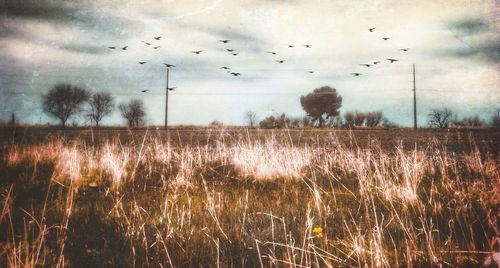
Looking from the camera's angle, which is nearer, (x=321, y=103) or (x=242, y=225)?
(x=242, y=225)

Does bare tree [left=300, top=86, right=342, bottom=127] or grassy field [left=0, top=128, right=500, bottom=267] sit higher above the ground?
bare tree [left=300, top=86, right=342, bottom=127]

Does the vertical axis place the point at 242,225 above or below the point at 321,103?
below

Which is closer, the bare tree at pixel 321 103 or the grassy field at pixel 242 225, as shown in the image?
the grassy field at pixel 242 225

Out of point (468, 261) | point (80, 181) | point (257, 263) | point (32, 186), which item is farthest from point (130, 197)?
point (468, 261)

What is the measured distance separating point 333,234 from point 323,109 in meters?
78.3

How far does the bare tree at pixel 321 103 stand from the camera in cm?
7794

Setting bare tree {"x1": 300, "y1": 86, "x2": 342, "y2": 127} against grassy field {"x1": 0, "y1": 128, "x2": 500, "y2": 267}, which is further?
bare tree {"x1": 300, "y1": 86, "x2": 342, "y2": 127}

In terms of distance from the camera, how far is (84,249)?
2.54m

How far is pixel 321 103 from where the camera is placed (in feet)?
258

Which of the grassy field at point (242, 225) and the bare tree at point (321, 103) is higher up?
the bare tree at point (321, 103)

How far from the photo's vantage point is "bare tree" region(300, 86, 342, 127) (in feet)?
256

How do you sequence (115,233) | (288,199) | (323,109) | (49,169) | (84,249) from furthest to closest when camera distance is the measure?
(323,109)
(49,169)
(288,199)
(115,233)
(84,249)

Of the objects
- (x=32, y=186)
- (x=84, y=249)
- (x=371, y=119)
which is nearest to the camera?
(x=84, y=249)

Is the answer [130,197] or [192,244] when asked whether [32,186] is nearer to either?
[130,197]
